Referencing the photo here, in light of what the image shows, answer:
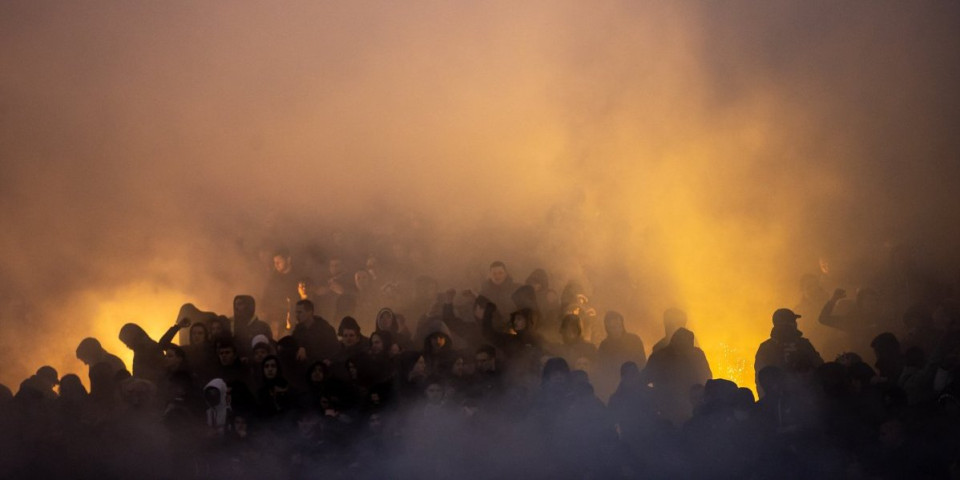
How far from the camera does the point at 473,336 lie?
30.8ft

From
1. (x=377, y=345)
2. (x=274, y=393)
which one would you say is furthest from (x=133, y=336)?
(x=377, y=345)

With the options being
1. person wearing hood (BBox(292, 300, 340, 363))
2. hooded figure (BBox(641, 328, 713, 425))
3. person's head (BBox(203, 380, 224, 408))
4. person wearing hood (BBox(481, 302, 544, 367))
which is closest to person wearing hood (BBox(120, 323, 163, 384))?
person's head (BBox(203, 380, 224, 408))

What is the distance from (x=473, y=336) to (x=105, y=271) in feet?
13.5

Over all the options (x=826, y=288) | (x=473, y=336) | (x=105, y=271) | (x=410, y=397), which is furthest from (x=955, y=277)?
(x=105, y=271)

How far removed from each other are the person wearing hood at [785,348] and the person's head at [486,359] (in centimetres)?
172

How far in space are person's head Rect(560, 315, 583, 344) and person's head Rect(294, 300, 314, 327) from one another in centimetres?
177

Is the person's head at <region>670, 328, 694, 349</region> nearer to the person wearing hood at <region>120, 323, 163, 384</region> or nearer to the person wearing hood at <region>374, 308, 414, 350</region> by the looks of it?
the person wearing hood at <region>374, 308, 414, 350</region>

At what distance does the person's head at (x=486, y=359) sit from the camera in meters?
8.50

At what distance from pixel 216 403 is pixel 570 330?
251 cm

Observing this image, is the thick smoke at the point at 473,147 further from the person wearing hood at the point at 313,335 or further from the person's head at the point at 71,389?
the person's head at the point at 71,389

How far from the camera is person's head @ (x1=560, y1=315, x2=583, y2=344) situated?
927 cm

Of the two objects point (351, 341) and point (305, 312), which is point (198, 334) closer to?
point (305, 312)

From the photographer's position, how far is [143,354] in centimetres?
902

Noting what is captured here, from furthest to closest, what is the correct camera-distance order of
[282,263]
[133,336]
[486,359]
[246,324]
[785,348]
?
[282,263] → [246,324] → [133,336] → [785,348] → [486,359]
